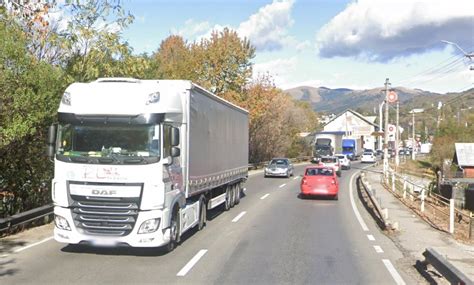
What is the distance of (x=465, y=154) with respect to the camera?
5872cm

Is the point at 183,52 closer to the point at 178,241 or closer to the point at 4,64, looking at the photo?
the point at 4,64

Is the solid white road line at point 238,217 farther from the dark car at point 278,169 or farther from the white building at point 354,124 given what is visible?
the white building at point 354,124

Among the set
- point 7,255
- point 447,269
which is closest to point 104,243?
point 7,255

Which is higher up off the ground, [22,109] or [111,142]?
[22,109]

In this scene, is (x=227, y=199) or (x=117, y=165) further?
(x=227, y=199)

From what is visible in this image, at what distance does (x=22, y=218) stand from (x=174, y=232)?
4833mm

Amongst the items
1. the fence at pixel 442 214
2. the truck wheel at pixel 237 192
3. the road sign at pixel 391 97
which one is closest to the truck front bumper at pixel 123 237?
the fence at pixel 442 214

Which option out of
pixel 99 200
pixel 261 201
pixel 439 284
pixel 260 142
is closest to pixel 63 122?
pixel 99 200

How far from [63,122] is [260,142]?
53.9 m

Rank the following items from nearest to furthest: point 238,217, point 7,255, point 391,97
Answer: point 7,255
point 238,217
point 391,97

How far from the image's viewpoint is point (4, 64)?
1461 cm

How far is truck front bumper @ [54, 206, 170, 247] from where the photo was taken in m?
10.4

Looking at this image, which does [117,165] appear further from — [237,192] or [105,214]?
[237,192]

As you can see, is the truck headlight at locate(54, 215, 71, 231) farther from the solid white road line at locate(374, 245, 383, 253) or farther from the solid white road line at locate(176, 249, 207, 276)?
the solid white road line at locate(374, 245, 383, 253)
